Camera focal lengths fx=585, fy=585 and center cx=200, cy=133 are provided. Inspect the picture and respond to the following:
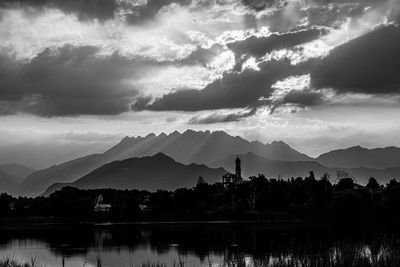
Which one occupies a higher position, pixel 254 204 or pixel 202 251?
pixel 254 204

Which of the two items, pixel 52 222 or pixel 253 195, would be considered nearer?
pixel 52 222

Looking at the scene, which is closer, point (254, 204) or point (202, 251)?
point (202, 251)

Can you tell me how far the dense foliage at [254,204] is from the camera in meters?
106

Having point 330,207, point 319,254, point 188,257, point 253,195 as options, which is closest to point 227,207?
point 253,195

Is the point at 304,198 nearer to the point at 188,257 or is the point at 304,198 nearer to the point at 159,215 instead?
the point at 159,215

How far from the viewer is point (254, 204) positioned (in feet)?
402

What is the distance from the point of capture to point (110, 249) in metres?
56.8

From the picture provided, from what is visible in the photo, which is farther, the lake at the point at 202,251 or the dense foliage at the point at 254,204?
the dense foliage at the point at 254,204

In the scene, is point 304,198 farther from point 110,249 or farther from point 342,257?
point 342,257

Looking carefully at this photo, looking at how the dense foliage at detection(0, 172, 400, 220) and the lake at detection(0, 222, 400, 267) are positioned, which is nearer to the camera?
the lake at detection(0, 222, 400, 267)

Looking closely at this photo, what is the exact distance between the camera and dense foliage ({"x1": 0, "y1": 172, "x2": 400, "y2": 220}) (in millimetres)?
106312

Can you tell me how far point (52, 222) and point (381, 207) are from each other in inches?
2500

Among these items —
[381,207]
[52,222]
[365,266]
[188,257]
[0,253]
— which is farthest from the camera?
[52,222]

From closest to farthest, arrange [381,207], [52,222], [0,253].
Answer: [0,253] → [381,207] → [52,222]
